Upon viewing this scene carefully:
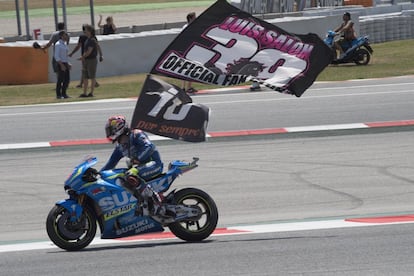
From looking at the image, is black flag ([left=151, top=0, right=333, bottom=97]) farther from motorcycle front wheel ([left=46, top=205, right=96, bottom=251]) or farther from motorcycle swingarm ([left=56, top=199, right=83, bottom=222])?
motorcycle front wheel ([left=46, top=205, right=96, bottom=251])

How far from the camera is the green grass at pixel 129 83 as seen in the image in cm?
2355

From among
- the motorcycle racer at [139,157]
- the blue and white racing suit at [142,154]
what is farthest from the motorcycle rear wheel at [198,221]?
the blue and white racing suit at [142,154]

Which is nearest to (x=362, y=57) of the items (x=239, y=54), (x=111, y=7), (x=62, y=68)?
(x=62, y=68)

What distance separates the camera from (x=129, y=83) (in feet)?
83.7

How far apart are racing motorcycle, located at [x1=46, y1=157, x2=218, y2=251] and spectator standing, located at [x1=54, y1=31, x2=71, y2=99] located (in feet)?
43.6

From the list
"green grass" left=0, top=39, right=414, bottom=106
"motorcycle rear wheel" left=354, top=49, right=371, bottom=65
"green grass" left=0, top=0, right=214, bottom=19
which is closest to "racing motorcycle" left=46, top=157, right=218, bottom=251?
"green grass" left=0, top=39, right=414, bottom=106

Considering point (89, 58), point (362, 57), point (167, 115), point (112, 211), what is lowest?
point (362, 57)

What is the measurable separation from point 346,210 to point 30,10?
44.3 m

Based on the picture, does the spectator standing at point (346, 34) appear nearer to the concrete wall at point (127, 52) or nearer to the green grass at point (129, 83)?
the green grass at point (129, 83)

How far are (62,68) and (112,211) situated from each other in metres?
13.6

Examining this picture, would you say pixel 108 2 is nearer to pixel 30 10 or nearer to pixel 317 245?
pixel 30 10

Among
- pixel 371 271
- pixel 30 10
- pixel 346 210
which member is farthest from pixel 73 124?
pixel 30 10

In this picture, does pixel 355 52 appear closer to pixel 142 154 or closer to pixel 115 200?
pixel 142 154

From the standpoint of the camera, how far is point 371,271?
27.2 ft
